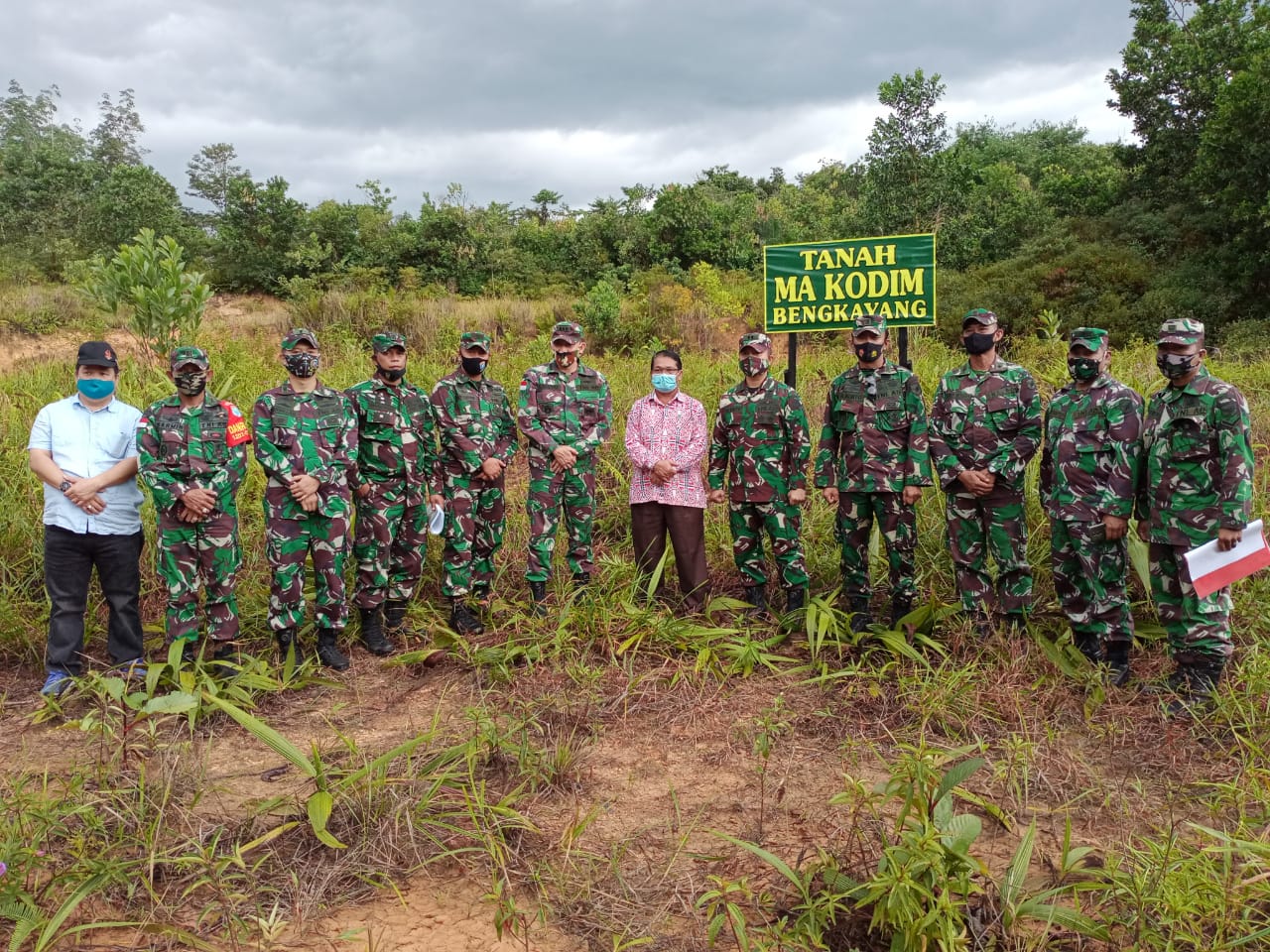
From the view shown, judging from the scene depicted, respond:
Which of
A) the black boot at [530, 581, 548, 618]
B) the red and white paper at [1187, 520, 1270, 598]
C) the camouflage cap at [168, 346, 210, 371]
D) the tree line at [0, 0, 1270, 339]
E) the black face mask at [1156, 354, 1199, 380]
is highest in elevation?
the tree line at [0, 0, 1270, 339]

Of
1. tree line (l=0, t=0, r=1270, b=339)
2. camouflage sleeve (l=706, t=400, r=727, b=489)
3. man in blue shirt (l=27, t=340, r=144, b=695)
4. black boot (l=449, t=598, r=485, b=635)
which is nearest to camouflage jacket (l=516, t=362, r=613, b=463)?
camouflage sleeve (l=706, t=400, r=727, b=489)

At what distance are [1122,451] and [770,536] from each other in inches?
73.1

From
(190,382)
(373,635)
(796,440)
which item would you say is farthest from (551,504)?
(190,382)

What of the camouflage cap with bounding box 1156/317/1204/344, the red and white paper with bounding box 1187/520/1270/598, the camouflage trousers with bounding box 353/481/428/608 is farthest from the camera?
the camouflage trousers with bounding box 353/481/428/608

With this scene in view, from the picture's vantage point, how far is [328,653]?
14.2ft

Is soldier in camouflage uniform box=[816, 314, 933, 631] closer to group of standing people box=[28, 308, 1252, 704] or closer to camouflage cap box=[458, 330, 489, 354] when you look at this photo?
group of standing people box=[28, 308, 1252, 704]

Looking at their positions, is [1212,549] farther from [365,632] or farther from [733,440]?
[365,632]

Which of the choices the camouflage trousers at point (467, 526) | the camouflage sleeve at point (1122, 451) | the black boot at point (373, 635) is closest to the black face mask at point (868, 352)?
the camouflage sleeve at point (1122, 451)

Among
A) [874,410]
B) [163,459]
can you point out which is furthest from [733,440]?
[163,459]

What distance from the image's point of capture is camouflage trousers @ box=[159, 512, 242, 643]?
402cm

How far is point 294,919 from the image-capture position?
2367 millimetres

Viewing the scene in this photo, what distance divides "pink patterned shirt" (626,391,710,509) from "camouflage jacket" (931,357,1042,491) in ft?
4.43

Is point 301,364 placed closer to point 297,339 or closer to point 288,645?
point 297,339

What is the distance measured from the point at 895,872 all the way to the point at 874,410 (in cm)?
273
